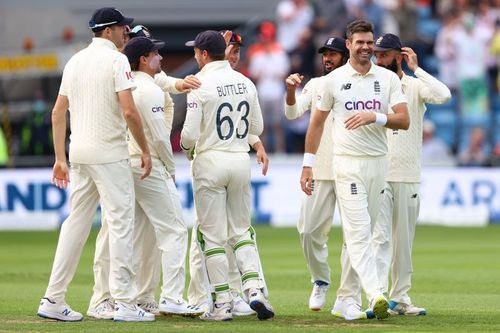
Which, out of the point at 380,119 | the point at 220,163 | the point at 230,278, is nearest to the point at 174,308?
the point at 230,278

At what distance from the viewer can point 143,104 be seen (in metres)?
11.2

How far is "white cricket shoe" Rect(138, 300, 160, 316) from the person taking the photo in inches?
452

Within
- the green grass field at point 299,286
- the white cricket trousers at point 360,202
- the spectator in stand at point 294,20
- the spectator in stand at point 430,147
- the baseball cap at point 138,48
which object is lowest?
the green grass field at point 299,286

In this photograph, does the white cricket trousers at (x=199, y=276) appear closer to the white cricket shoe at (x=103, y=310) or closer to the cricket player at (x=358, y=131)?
the white cricket shoe at (x=103, y=310)

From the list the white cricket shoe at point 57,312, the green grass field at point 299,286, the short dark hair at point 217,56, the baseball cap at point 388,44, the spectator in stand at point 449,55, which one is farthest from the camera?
the spectator in stand at point 449,55

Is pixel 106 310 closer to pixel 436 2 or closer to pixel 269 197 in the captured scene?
pixel 269 197

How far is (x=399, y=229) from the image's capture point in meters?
12.0

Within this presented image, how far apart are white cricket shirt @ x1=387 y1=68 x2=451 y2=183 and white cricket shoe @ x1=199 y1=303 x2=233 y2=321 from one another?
76.9 inches

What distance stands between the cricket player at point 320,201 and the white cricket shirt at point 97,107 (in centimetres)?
178

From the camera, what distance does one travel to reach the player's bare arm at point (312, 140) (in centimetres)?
1130

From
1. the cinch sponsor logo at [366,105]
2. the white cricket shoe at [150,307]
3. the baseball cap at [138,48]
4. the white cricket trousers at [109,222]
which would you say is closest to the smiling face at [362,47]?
the cinch sponsor logo at [366,105]

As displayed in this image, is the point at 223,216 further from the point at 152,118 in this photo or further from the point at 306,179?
the point at 152,118

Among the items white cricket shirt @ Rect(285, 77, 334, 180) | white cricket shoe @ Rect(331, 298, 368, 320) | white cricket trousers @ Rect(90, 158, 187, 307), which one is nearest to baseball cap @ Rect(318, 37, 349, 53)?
white cricket shirt @ Rect(285, 77, 334, 180)

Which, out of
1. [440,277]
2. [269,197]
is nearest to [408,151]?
[440,277]
